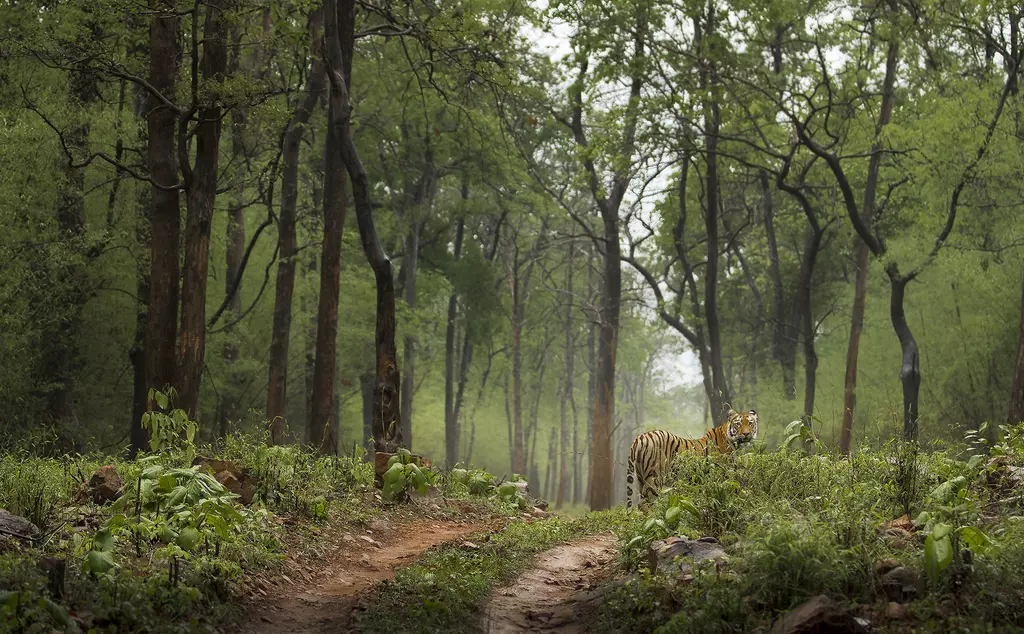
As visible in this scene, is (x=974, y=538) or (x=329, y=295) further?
(x=329, y=295)

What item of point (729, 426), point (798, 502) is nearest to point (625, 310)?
point (729, 426)

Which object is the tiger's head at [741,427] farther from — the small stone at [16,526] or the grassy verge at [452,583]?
the small stone at [16,526]

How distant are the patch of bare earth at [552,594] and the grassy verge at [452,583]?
0.42 ft

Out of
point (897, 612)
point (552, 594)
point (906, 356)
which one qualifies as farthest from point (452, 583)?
point (906, 356)

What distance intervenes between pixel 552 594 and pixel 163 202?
9.02 meters

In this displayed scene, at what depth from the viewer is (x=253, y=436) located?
12.0 m

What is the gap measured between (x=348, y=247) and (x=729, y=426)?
19.5 meters

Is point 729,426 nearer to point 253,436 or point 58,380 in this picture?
point 253,436

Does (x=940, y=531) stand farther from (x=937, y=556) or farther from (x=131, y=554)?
(x=131, y=554)

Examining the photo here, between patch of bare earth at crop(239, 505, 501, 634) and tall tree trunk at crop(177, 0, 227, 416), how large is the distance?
3977 millimetres

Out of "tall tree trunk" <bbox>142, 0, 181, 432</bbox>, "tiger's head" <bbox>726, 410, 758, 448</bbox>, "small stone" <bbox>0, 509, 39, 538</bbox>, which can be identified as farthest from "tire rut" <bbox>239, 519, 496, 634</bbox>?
"tall tree trunk" <bbox>142, 0, 181, 432</bbox>

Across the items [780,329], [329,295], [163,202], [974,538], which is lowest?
[974,538]

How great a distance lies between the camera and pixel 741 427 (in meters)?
14.2

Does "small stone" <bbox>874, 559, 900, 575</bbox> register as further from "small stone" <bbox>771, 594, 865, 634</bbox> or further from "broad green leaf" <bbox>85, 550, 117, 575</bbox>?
"broad green leaf" <bbox>85, 550, 117, 575</bbox>
